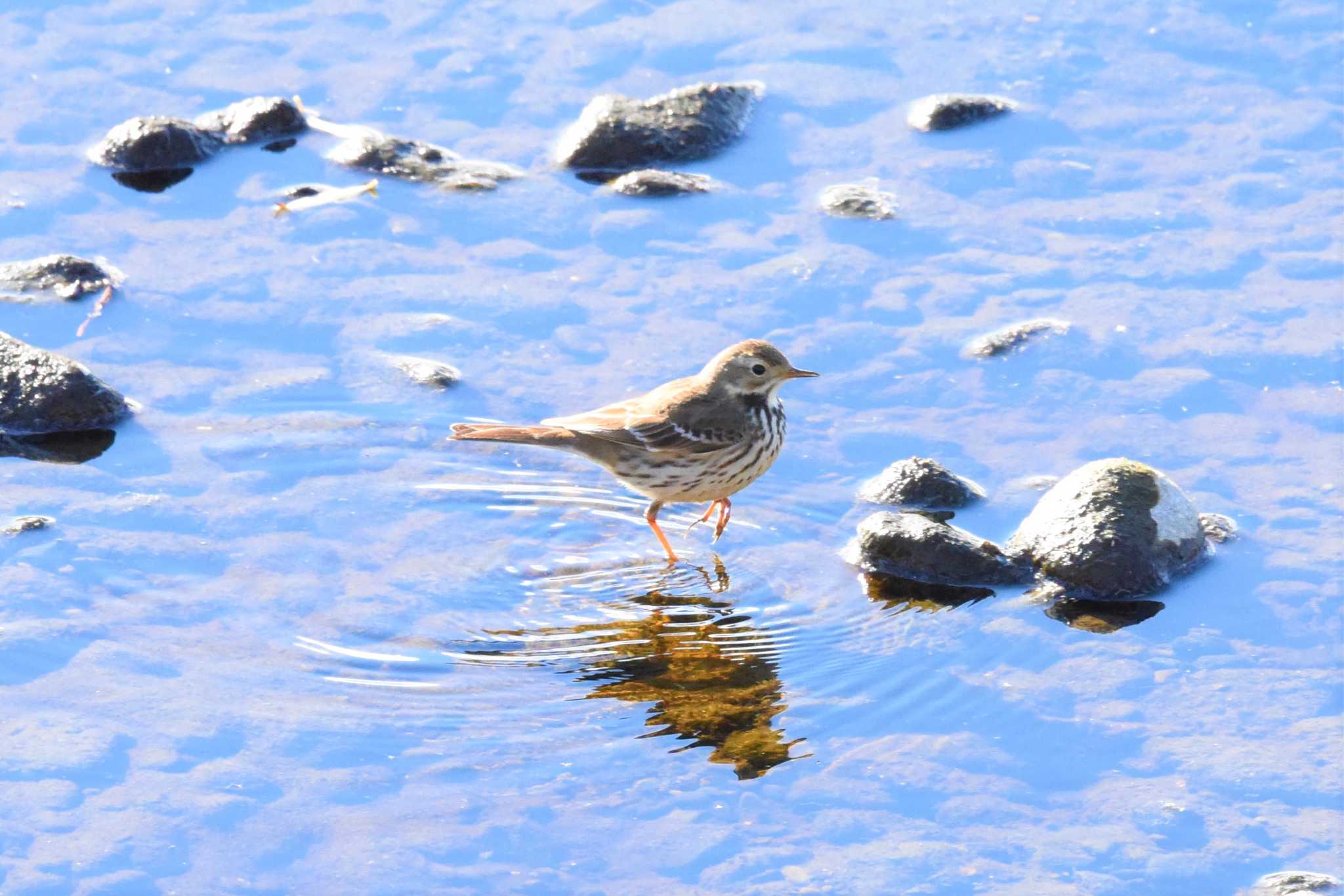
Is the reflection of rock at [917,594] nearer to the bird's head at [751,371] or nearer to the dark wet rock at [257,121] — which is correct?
the bird's head at [751,371]

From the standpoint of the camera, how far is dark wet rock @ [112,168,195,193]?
11.8 metres

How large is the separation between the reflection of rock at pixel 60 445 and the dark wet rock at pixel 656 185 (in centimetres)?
384

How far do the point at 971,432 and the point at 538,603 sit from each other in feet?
8.74

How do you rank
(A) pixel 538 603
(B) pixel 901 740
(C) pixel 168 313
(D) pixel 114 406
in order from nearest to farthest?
(B) pixel 901 740
(A) pixel 538 603
(D) pixel 114 406
(C) pixel 168 313

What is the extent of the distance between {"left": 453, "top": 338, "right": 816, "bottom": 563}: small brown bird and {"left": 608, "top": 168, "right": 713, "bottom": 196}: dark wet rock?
2.73 m

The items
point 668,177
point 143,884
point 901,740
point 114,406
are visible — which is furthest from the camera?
point 668,177

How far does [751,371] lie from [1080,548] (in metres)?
1.90

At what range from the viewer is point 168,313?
10445mm

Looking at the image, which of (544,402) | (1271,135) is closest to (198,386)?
(544,402)

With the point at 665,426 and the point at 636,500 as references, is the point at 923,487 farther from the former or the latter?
the point at 636,500

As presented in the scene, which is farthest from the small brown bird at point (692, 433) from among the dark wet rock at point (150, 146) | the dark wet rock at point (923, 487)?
the dark wet rock at point (150, 146)

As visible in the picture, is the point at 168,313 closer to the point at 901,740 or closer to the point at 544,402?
the point at 544,402

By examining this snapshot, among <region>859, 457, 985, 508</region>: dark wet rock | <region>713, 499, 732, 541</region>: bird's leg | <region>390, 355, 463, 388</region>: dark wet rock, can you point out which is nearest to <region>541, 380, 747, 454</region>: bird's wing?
<region>713, 499, 732, 541</region>: bird's leg

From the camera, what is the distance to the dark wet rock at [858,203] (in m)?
11.4
